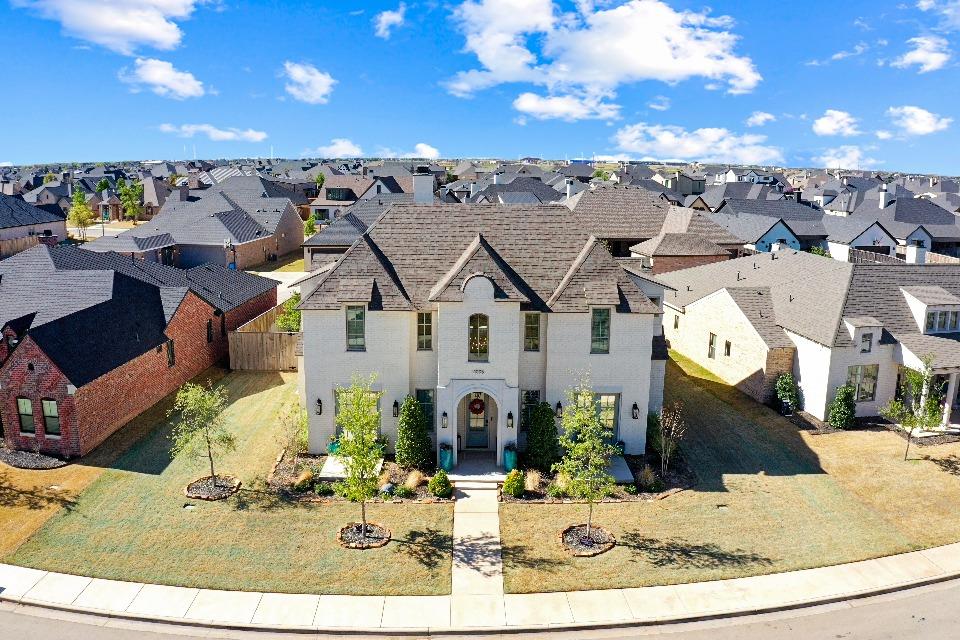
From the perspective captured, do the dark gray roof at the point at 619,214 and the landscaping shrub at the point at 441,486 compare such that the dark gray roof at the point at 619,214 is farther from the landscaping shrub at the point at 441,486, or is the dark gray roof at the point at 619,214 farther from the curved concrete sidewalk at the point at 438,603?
the curved concrete sidewalk at the point at 438,603

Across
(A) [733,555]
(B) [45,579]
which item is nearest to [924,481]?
(A) [733,555]

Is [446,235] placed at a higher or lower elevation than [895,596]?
higher

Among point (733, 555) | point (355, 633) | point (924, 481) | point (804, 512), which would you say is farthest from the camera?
point (924, 481)

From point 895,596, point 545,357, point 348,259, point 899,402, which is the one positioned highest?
point 348,259

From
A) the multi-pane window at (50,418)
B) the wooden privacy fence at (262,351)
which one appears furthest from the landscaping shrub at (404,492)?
the wooden privacy fence at (262,351)

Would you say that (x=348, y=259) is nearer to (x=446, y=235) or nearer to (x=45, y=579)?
(x=446, y=235)

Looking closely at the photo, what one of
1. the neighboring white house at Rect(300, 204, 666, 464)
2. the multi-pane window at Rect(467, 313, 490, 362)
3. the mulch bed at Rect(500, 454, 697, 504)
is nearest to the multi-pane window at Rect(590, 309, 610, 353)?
the neighboring white house at Rect(300, 204, 666, 464)
